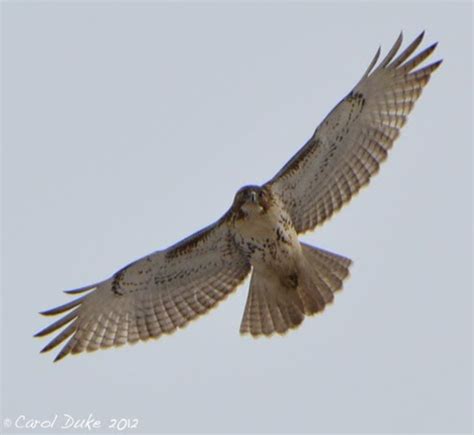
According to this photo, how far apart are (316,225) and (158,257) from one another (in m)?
1.75

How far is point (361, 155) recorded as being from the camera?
18.4m

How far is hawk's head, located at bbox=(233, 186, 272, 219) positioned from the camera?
690 inches

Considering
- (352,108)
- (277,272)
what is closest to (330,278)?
(277,272)

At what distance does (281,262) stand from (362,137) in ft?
5.49

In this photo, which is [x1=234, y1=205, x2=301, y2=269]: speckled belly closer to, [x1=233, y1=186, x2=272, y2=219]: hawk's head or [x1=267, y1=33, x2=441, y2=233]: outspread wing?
[x1=233, y1=186, x2=272, y2=219]: hawk's head

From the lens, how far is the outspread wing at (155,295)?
18.3 meters

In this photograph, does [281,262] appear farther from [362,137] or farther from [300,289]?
[362,137]

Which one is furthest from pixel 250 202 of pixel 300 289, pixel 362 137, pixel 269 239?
pixel 362 137

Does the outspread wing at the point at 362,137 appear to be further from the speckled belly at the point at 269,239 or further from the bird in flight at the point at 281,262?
the speckled belly at the point at 269,239

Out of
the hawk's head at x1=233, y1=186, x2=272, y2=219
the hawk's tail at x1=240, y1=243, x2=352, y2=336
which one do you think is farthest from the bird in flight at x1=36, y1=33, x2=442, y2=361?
the hawk's head at x1=233, y1=186, x2=272, y2=219

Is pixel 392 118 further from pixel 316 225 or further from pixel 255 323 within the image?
pixel 255 323

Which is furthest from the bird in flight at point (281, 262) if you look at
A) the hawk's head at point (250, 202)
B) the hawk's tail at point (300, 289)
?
the hawk's head at point (250, 202)

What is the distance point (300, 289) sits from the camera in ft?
59.7

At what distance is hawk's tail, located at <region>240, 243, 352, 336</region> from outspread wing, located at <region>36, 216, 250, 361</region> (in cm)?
46
